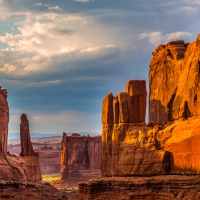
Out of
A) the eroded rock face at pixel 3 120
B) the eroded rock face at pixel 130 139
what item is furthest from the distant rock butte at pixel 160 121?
the eroded rock face at pixel 3 120

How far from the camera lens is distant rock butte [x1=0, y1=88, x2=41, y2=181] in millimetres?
98750

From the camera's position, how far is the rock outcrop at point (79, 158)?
468 feet

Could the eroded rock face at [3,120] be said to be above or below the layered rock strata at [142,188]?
above

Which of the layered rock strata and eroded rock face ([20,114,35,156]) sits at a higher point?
eroded rock face ([20,114,35,156])

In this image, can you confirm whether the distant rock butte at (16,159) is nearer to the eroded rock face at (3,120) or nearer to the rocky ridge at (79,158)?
the eroded rock face at (3,120)

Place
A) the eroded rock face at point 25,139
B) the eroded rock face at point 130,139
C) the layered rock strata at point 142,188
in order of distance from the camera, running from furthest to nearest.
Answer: the eroded rock face at point 25,139, the eroded rock face at point 130,139, the layered rock strata at point 142,188

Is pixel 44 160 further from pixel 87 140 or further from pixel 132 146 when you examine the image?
pixel 132 146

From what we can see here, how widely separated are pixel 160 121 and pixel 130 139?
309cm

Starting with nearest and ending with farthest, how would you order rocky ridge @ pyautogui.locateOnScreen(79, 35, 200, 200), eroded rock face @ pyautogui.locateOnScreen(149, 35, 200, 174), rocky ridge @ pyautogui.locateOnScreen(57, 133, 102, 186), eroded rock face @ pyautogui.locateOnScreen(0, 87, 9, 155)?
rocky ridge @ pyautogui.locateOnScreen(79, 35, 200, 200), eroded rock face @ pyautogui.locateOnScreen(149, 35, 200, 174), eroded rock face @ pyautogui.locateOnScreen(0, 87, 9, 155), rocky ridge @ pyautogui.locateOnScreen(57, 133, 102, 186)

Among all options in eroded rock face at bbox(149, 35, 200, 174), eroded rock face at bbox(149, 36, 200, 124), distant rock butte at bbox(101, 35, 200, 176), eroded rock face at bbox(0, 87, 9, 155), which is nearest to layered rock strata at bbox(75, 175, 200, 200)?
distant rock butte at bbox(101, 35, 200, 176)

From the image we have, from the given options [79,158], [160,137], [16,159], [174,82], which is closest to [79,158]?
[79,158]

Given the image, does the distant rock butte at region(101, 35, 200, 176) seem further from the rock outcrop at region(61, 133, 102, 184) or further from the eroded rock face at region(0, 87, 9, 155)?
the rock outcrop at region(61, 133, 102, 184)

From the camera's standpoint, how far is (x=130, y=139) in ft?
197

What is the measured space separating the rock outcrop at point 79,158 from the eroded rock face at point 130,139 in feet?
259
